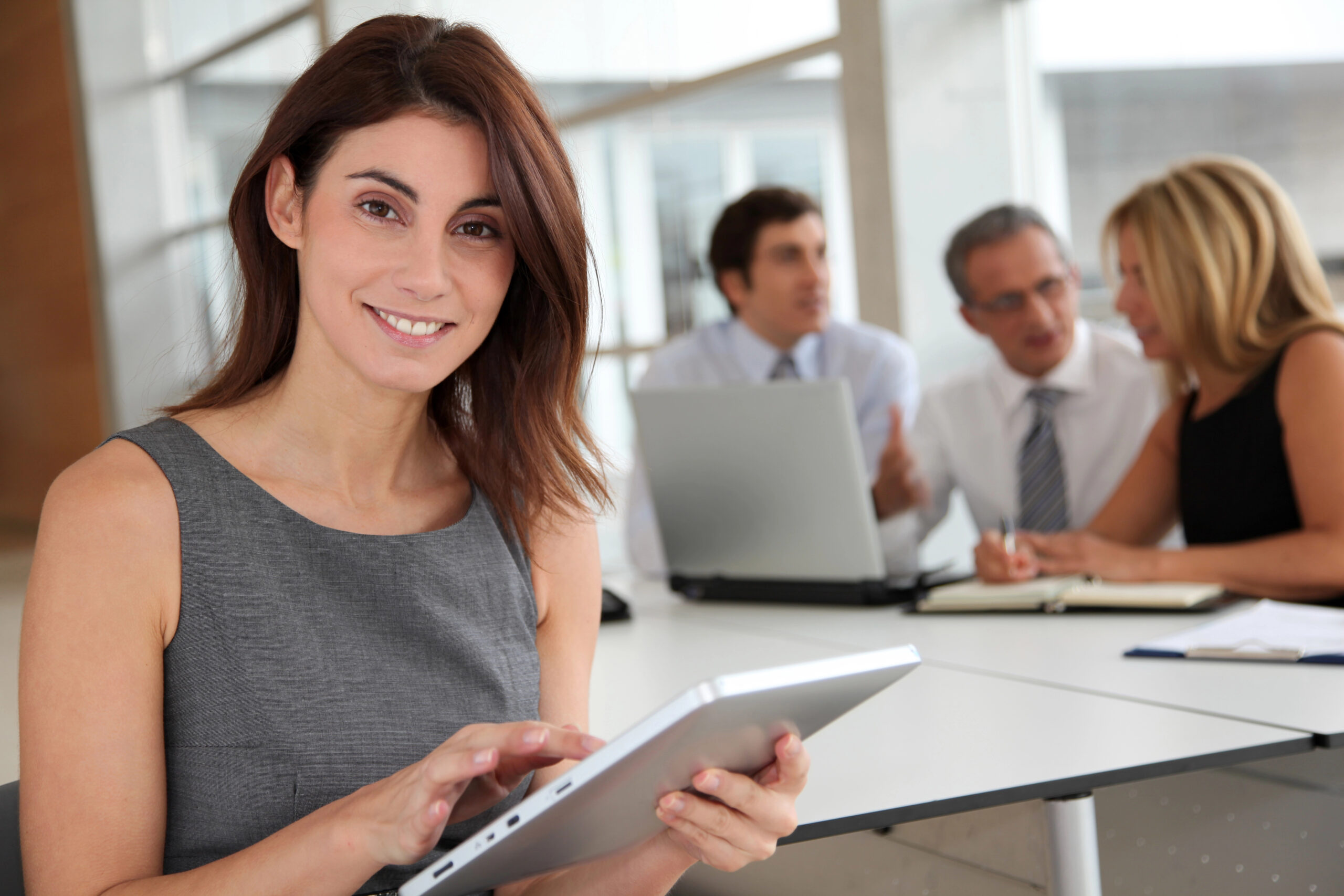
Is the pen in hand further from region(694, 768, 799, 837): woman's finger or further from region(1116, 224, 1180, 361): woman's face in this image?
region(694, 768, 799, 837): woman's finger

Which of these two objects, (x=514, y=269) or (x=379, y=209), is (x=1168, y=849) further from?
(x=379, y=209)

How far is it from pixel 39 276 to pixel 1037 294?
280 inches

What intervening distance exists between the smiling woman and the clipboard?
869 millimetres

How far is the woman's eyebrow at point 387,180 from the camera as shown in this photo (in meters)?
1.14

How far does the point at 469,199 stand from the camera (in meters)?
1.17

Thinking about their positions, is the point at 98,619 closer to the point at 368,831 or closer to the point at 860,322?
the point at 368,831

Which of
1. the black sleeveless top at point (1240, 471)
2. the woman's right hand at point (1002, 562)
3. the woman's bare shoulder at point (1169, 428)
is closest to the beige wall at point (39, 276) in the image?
the woman's right hand at point (1002, 562)

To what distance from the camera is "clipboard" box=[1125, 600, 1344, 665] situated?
63.8 inches

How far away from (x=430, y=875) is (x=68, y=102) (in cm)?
764

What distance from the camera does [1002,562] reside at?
2.28 metres

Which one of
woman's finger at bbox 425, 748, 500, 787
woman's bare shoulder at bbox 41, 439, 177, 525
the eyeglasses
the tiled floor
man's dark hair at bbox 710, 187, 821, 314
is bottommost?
the tiled floor

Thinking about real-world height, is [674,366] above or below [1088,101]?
below

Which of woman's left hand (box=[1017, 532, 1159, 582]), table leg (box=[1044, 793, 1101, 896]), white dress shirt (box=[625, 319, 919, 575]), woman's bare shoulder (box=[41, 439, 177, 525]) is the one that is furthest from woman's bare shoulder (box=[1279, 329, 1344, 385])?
woman's bare shoulder (box=[41, 439, 177, 525])

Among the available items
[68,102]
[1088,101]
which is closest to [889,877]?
[1088,101]
